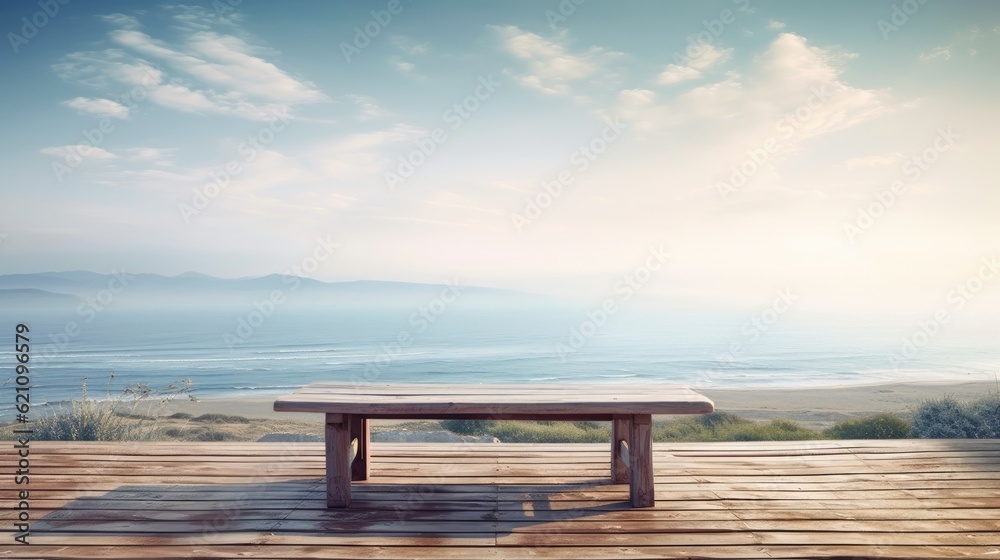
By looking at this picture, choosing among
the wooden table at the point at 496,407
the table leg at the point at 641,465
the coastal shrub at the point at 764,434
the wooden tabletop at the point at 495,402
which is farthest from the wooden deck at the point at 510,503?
the coastal shrub at the point at 764,434

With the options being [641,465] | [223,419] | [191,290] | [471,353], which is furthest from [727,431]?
[191,290]

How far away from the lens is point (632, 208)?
78.5ft

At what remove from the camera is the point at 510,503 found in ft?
10.3

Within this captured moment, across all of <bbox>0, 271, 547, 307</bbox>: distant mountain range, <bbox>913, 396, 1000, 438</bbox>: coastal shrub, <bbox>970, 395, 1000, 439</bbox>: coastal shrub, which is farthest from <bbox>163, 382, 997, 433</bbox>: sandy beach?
<bbox>0, 271, 547, 307</bbox>: distant mountain range

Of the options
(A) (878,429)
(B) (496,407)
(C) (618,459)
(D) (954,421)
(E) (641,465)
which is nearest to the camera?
(B) (496,407)

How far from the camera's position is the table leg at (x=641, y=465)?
305 cm

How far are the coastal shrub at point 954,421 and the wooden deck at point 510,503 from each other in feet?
6.72

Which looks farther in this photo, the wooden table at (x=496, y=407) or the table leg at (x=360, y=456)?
the table leg at (x=360, y=456)

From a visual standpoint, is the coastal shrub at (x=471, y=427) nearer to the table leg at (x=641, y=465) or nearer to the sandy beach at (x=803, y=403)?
the sandy beach at (x=803, y=403)

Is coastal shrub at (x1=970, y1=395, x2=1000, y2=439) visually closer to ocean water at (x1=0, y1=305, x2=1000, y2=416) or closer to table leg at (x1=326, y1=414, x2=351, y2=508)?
table leg at (x1=326, y1=414, x2=351, y2=508)

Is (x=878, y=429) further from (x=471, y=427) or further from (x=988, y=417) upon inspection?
(x=471, y=427)

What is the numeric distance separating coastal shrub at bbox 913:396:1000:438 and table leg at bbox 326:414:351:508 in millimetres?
6295

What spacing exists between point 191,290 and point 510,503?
82.1 m

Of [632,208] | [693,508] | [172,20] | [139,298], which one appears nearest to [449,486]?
[693,508]
